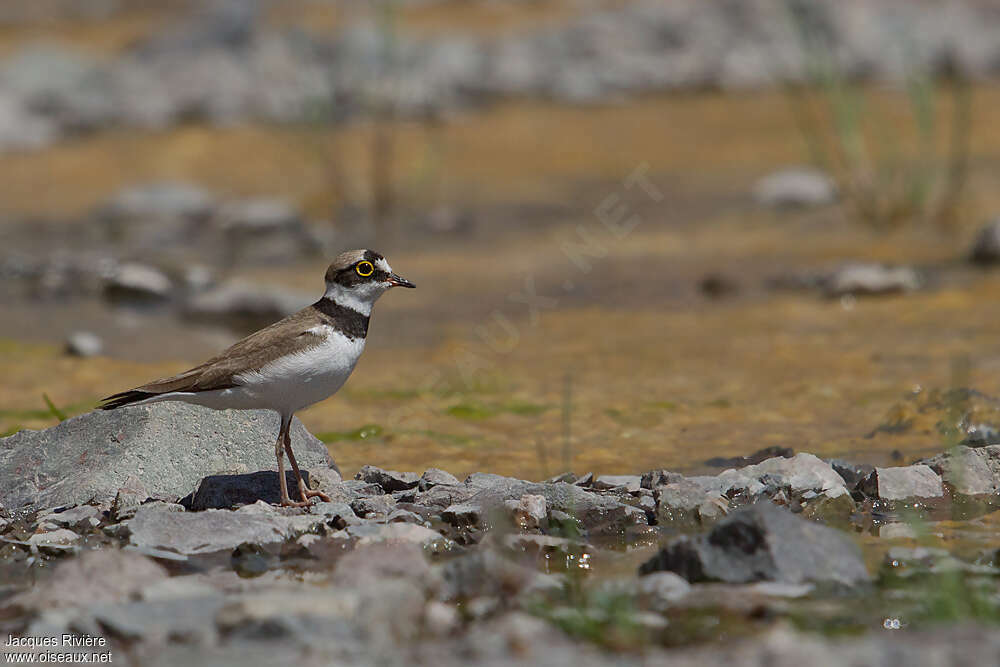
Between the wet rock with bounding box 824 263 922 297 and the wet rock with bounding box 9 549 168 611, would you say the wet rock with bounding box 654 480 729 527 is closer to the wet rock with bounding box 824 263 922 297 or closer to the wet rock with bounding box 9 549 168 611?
the wet rock with bounding box 9 549 168 611

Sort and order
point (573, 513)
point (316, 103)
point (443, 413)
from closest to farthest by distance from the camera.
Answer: point (573, 513) → point (443, 413) → point (316, 103)

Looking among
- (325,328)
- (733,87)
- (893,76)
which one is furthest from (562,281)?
(893,76)

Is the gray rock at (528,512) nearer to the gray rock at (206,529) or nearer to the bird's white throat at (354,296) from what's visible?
the gray rock at (206,529)

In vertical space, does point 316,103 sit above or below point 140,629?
above

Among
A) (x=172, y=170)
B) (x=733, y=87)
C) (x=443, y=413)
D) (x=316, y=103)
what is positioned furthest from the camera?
(x=733, y=87)

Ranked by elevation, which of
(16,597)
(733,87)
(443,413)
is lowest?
(16,597)

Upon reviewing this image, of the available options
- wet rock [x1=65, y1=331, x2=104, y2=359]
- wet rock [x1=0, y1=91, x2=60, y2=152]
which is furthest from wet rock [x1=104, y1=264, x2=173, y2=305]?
wet rock [x1=0, y1=91, x2=60, y2=152]

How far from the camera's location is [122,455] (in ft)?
16.1

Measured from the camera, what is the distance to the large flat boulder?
485cm

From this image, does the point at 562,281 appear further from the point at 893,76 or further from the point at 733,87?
the point at 893,76

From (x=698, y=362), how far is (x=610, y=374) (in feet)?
1.90

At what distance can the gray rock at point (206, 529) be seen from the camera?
4.26m

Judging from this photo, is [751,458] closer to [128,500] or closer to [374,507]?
[374,507]

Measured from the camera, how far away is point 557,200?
1333 cm
